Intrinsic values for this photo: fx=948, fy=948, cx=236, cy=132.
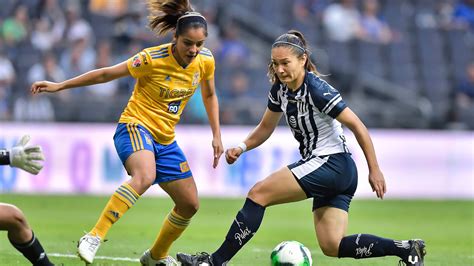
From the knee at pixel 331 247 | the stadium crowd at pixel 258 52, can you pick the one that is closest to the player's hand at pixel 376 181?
the knee at pixel 331 247

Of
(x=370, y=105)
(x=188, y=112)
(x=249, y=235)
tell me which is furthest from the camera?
(x=370, y=105)

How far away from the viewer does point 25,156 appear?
6449 mm

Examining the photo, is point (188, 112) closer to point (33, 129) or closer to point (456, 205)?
point (33, 129)

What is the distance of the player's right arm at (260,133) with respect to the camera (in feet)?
27.7

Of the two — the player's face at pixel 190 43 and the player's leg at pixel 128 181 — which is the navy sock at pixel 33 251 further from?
the player's face at pixel 190 43

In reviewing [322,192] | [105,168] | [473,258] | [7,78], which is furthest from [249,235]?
[7,78]

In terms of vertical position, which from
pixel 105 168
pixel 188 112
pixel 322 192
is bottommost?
pixel 105 168

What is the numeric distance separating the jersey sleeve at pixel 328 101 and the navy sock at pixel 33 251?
2.52m

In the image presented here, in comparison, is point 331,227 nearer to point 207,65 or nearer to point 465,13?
point 207,65

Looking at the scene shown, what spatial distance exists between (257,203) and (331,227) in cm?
69

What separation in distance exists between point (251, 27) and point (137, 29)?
3120 millimetres

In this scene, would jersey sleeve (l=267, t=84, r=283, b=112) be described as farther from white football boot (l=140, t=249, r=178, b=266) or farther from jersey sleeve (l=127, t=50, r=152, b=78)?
white football boot (l=140, t=249, r=178, b=266)

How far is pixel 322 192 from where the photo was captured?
7.89 metres

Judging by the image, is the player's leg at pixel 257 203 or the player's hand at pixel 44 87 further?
the player's hand at pixel 44 87
